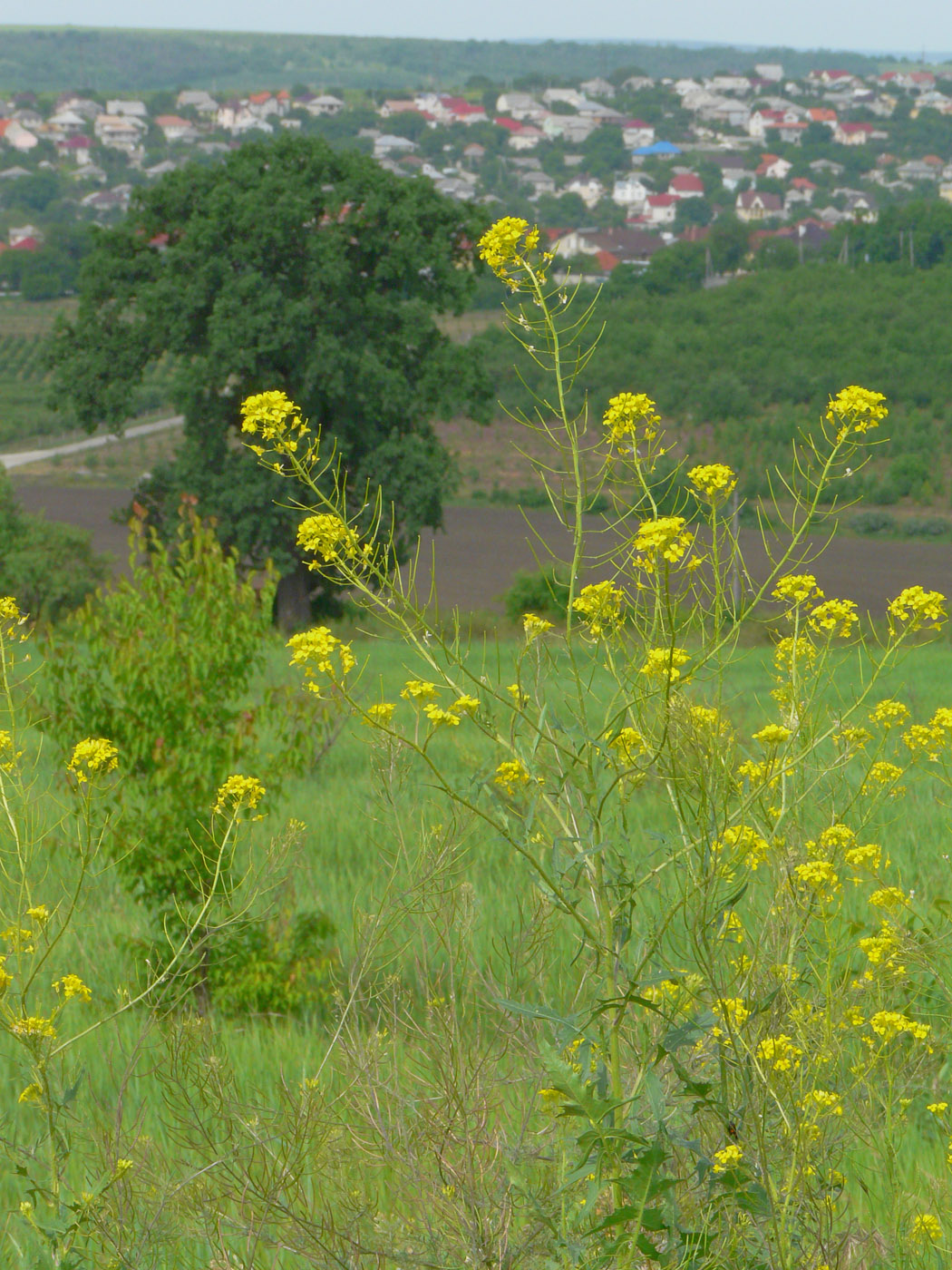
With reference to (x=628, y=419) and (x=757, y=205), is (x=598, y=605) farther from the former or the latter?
(x=757, y=205)

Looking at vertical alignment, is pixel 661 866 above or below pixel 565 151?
below

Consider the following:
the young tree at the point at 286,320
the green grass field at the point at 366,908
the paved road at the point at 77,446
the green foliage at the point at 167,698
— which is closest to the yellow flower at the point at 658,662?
the green grass field at the point at 366,908

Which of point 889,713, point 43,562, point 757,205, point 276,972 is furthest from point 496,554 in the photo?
point 757,205

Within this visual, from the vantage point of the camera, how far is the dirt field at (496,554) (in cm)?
3500

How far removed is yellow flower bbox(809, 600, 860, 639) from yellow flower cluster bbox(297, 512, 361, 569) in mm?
979

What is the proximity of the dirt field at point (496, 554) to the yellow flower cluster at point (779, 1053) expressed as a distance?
1142 inches

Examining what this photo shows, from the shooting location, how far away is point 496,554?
40.3 m

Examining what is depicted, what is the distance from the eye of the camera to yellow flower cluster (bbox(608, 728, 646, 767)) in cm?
201

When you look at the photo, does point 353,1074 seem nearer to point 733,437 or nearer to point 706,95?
point 733,437

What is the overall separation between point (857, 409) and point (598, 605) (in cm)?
55

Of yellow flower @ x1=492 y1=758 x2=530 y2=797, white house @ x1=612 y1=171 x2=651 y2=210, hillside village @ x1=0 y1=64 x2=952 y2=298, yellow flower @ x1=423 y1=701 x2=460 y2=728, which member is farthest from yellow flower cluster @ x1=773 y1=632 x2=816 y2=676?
white house @ x1=612 y1=171 x2=651 y2=210

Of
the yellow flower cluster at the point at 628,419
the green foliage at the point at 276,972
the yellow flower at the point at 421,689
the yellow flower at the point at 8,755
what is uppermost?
the yellow flower cluster at the point at 628,419

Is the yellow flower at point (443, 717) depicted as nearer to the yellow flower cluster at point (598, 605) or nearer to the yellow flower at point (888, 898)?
the yellow flower cluster at point (598, 605)

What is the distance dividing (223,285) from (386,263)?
2537 mm
